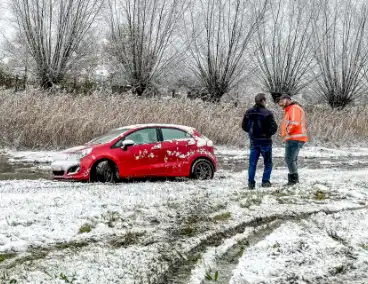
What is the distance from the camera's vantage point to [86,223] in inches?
239

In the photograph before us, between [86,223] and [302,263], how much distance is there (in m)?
2.75

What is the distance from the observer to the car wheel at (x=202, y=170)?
38.0 feet

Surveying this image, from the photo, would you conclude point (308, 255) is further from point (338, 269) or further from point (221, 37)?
point (221, 37)

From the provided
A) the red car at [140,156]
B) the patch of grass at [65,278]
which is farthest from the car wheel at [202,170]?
the patch of grass at [65,278]

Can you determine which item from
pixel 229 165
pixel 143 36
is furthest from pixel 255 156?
pixel 143 36

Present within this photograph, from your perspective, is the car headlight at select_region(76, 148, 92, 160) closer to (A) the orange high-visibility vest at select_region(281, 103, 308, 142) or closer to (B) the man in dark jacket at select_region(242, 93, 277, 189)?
(B) the man in dark jacket at select_region(242, 93, 277, 189)

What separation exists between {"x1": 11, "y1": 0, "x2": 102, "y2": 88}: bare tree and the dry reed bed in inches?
219

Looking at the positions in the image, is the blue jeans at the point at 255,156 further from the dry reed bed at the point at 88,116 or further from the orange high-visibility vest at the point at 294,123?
the dry reed bed at the point at 88,116

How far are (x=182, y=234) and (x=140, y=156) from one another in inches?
207

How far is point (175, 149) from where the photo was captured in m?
11.3

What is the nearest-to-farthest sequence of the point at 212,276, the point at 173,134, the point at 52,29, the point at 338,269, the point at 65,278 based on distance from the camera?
the point at 65,278 → the point at 212,276 → the point at 338,269 → the point at 173,134 → the point at 52,29

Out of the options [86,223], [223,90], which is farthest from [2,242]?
[223,90]

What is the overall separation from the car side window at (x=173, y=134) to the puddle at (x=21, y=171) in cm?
306

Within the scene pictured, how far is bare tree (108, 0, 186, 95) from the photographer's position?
79.6ft
